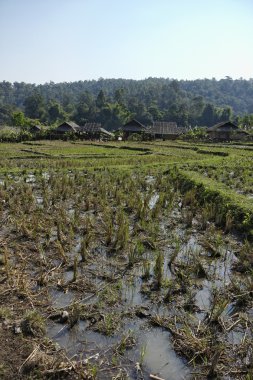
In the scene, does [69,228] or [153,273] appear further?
[69,228]

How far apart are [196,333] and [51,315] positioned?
69.9 inches

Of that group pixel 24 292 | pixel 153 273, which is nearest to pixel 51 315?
pixel 24 292

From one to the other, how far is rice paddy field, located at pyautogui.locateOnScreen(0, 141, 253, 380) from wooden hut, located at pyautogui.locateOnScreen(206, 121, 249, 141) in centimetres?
3561

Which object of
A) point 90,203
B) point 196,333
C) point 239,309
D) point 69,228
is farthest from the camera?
point 90,203

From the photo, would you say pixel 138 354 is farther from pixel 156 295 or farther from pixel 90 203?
pixel 90 203

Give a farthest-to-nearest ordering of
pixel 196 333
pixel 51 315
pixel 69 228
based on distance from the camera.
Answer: pixel 69 228 → pixel 51 315 → pixel 196 333

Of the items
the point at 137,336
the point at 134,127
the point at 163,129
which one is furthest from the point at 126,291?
the point at 134,127

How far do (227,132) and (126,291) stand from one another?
41.6 m

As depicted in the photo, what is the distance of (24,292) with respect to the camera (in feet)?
16.4

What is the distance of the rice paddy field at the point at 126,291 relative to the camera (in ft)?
12.6

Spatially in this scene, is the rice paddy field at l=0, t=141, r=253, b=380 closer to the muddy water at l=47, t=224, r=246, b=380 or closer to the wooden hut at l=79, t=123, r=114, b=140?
the muddy water at l=47, t=224, r=246, b=380

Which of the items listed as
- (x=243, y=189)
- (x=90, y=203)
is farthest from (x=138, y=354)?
(x=243, y=189)

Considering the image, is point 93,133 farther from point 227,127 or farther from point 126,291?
point 126,291

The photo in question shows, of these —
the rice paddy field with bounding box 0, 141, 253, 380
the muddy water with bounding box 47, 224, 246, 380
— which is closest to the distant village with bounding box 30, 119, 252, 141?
the rice paddy field with bounding box 0, 141, 253, 380
